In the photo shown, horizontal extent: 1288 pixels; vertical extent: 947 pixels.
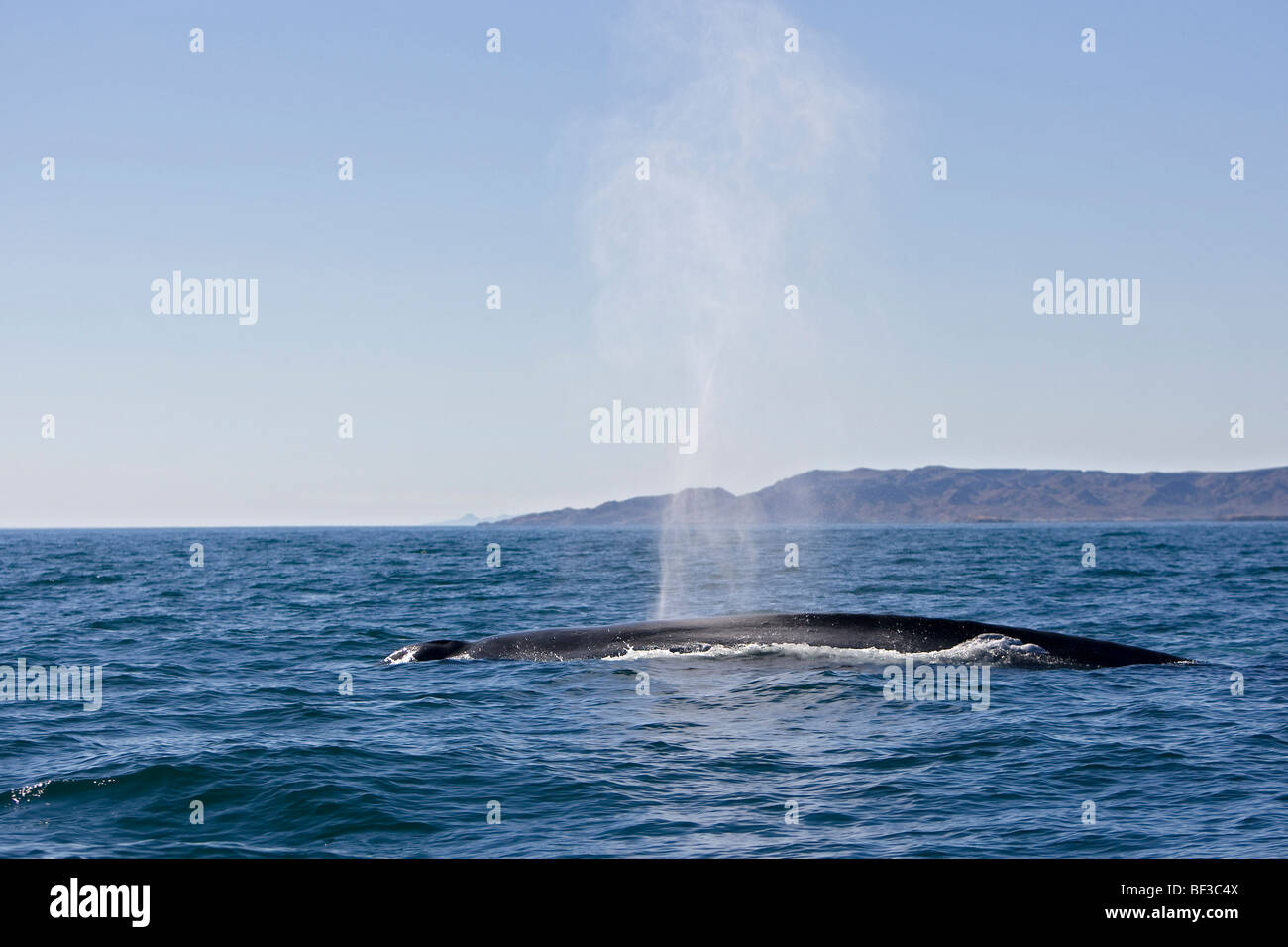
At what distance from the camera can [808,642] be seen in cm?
2216

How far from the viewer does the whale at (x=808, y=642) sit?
68.9ft

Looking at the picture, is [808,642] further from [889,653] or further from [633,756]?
[633,756]

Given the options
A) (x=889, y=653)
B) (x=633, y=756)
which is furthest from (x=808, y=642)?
(x=633, y=756)

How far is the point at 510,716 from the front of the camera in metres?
17.2

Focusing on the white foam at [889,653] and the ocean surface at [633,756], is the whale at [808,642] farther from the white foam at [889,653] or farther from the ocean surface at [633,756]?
the ocean surface at [633,756]

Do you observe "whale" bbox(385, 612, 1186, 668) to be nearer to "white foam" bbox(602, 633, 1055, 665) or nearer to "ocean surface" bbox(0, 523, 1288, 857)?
"white foam" bbox(602, 633, 1055, 665)

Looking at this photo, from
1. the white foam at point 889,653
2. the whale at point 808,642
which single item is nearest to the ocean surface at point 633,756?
the white foam at point 889,653

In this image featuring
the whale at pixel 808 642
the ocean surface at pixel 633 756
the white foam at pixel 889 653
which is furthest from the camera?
the whale at pixel 808 642

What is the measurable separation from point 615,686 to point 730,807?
7844 mm
